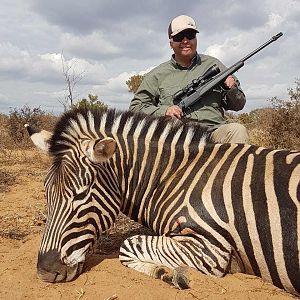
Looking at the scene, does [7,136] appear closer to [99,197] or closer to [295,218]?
[99,197]

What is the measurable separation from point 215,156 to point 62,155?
4.06 ft

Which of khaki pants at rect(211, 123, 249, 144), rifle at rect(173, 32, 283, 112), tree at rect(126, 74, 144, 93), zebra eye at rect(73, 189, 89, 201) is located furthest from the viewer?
tree at rect(126, 74, 144, 93)

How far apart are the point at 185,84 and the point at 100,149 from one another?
2454mm

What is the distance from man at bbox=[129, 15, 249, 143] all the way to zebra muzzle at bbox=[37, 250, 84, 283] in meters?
2.34

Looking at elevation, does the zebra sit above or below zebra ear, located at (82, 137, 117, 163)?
below

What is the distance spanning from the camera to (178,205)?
10.3ft

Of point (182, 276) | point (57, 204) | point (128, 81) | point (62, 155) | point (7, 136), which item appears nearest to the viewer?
point (182, 276)

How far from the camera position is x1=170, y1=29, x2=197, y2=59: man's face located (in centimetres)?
507

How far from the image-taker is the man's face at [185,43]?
5.07 metres

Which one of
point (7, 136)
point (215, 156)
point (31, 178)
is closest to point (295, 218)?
point (215, 156)

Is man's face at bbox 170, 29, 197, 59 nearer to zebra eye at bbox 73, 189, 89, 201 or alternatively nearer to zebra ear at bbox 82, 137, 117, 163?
zebra ear at bbox 82, 137, 117, 163

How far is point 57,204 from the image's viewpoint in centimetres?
302

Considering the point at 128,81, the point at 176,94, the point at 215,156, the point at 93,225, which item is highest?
the point at 128,81

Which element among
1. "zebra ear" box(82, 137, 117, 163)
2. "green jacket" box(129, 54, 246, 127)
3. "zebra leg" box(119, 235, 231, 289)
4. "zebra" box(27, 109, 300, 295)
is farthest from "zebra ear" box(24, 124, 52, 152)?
"green jacket" box(129, 54, 246, 127)
